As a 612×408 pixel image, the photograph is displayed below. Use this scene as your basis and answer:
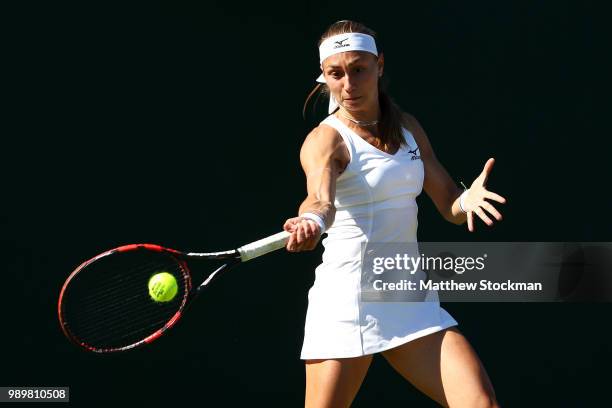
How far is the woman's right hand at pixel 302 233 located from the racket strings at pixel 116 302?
699 millimetres

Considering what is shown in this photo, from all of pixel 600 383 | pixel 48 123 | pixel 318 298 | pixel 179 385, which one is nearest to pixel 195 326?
pixel 179 385

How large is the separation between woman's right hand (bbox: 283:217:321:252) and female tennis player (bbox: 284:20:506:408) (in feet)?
0.43

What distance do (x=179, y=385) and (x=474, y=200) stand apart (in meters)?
1.65

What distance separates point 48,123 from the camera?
446 cm

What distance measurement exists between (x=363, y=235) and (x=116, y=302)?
890 mm

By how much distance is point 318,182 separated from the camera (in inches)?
130

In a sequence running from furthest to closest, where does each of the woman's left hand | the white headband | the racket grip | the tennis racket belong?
the tennis racket < the white headband < the woman's left hand < the racket grip

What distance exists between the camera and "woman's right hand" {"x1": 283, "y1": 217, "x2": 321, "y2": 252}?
10.2ft

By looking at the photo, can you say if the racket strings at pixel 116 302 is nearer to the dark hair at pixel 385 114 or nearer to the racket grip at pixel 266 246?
the racket grip at pixel 266 246

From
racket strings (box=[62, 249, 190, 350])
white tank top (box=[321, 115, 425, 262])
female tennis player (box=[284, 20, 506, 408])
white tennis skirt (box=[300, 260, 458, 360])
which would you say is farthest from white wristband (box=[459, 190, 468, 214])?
racket strings (box=[62, 249, 190, 350])

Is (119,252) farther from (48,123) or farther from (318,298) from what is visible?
(48,123)

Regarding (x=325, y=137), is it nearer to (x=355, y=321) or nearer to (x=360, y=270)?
(x=360, y=270)

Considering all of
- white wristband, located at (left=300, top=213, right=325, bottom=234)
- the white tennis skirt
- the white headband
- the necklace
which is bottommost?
the white tennis skirt

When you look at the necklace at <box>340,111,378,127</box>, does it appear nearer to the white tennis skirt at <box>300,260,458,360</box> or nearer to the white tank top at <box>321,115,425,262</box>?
the white tank top at <box>321,115,425,262</box>
